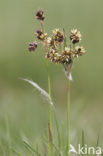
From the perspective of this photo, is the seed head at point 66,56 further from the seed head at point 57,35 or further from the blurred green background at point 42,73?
the blurred green background at point 42,73

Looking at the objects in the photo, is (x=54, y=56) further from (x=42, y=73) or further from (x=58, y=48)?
(x=42, y=73)

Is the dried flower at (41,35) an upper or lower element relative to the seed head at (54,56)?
upper

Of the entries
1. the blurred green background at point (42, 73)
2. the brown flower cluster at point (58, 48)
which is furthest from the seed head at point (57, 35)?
the blurred green background at point (42, 73)

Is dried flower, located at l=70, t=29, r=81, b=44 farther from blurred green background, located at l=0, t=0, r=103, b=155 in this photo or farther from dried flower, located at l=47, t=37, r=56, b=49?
blurred green background, located at l=0, t=0, r=103, b=155

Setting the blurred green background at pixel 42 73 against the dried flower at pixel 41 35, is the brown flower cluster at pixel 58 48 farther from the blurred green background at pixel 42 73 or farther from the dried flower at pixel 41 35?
the blurred green background at pixel 42 73

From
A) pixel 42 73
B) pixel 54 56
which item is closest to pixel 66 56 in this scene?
pixel 54 56

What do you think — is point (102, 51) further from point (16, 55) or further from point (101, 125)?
point (101, 125)

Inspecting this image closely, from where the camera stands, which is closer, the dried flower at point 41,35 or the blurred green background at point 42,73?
the dried flower at point 41,35

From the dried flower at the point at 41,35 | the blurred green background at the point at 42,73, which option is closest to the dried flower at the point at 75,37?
the dried flower at the point at 41,35

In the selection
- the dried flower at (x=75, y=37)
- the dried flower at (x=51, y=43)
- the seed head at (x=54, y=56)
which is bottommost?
the seed head at (x=54, y=56)
